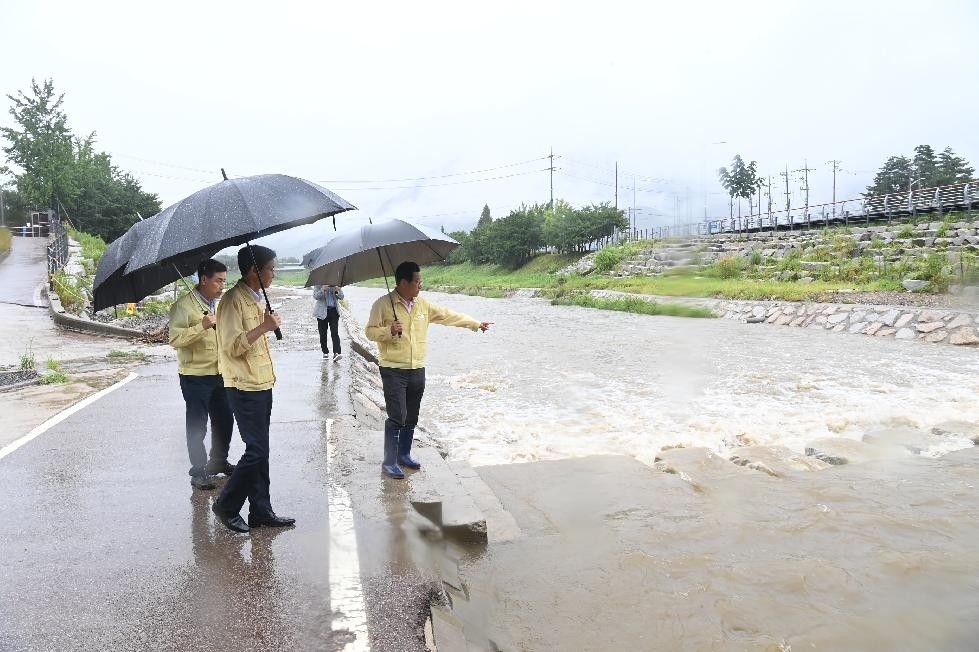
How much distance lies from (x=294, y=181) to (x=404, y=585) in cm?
240

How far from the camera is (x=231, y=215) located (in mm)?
3373

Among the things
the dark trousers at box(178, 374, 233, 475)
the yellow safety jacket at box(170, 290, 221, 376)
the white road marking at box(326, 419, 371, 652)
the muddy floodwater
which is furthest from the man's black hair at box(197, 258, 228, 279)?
the muddy floodwater

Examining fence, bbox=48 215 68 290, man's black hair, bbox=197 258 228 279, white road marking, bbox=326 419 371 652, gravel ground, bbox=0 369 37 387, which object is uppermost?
fence, bbox=48 215 68 290

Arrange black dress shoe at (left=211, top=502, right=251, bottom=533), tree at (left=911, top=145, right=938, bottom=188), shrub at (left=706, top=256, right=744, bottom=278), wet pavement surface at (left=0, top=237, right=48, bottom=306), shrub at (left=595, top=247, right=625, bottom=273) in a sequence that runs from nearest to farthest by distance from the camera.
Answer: shrub at (left=706, top=256, right=744, bottom=278) < black dress shoe at (left=211, top=502, right=251, bottom=533) < shrub at (left=595, top=247, right=625, bottom=273) < wet pavement surface at (left=0, top=237, right=48, bottom=306) < tree at (left=911, top=145, right=938, bottom=188)

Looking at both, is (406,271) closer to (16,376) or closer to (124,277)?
(124,277)

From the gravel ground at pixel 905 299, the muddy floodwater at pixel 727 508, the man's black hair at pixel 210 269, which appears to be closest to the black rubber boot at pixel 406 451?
the muddy floodwater at pixel 727 508

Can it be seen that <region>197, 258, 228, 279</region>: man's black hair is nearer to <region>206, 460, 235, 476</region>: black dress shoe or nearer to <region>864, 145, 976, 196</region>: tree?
<region>206, 460, 235, 476</region>: black dress shoe

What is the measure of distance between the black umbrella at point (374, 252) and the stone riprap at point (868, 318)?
31.5 feet

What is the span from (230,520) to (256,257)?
1.73m

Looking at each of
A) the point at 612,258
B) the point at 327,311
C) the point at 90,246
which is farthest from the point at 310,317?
the point at 90,246

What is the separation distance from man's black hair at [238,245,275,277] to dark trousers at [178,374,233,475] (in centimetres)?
146

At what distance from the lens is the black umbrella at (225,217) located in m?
3.29

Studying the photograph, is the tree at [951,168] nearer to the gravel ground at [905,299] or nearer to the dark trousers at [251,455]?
the gravel ground at [905,299]

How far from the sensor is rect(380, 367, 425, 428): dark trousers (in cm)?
504
